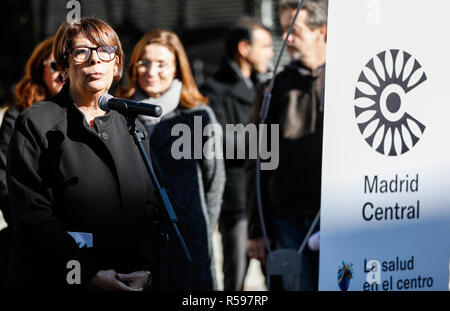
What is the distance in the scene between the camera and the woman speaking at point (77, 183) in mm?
2109

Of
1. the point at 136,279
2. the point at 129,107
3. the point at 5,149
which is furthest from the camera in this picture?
A: the point at 5,149

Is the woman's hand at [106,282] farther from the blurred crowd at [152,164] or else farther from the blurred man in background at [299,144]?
the blurred man in background at [299,144]

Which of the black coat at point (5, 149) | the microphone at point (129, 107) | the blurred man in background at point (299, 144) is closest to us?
the microphone at point (129, 107)

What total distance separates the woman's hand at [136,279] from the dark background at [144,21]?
10.6m

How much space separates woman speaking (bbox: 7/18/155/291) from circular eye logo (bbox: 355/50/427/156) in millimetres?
873

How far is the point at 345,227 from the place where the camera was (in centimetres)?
235

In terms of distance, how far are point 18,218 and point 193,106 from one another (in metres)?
1.60

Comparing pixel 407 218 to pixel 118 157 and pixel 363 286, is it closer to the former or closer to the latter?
pixel 363 286

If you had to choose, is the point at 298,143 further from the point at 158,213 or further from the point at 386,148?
the point at 158,213

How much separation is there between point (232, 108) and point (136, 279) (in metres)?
2.61

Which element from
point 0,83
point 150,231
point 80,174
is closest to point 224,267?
point 150,231

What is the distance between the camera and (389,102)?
2.41 m

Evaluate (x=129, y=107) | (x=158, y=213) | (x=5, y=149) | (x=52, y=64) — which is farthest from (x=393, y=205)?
(x=52, y=64)

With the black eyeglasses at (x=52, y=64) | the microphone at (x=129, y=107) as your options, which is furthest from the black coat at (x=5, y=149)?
the microphone at (x=129, y=107)
